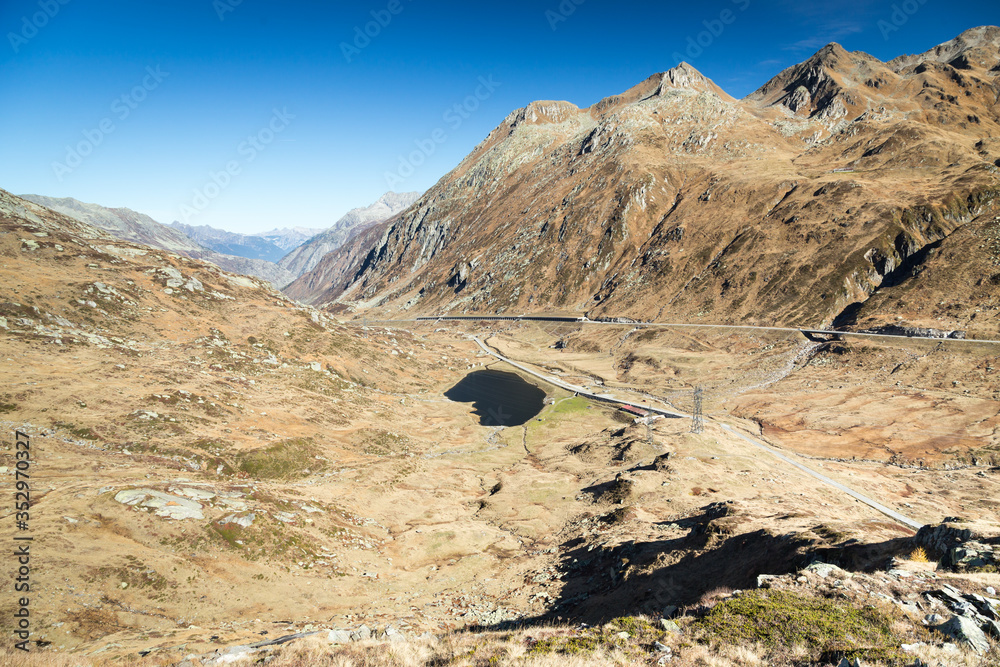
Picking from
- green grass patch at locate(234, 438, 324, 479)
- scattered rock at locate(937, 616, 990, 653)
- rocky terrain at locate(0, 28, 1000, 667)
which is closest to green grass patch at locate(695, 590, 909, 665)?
rocky terrain at locate(0, 28, 1000, 667)

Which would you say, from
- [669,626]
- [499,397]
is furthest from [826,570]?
[499,397]

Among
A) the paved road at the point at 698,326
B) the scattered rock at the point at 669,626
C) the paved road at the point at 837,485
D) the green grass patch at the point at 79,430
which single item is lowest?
the green grass patch at the point at 79,430

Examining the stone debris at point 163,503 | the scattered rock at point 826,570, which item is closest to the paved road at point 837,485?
the scattered rock at point 826,570

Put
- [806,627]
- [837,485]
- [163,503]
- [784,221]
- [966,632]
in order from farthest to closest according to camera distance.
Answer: [784,221], [837,485], [163,503], [806,627], [966,632]

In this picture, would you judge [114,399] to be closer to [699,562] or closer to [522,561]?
[522,561]

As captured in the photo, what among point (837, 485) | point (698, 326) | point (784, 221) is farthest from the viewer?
Answer: point (784, 221)

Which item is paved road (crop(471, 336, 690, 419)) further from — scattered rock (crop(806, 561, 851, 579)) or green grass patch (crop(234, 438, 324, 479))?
green grass patch (crop(234, 438, 324, 479))

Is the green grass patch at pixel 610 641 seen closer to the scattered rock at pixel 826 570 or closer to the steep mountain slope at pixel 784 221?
the scattered rock at pixel 826 570

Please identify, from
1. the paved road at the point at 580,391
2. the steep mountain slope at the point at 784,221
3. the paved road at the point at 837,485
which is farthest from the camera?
the steep mountain slope at the point at 784,221

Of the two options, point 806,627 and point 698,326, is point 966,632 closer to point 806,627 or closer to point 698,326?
point 806,627
